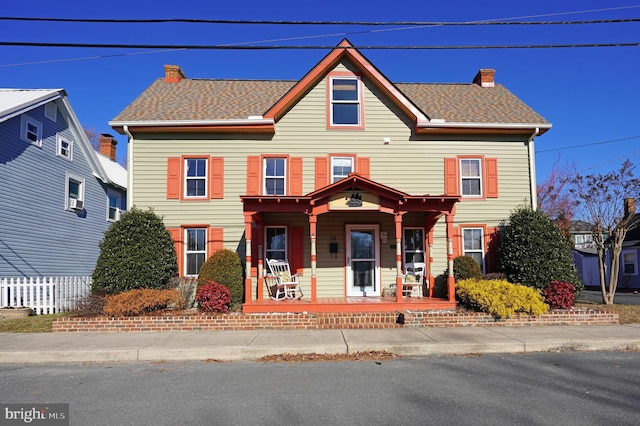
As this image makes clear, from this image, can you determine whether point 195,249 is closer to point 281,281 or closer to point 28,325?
point 281,281

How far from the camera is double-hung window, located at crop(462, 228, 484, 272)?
13.4m

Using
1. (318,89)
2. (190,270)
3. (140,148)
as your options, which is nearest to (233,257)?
(190,270)

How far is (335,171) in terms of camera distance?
44.1ft

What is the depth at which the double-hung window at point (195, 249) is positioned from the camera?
42.8 ft

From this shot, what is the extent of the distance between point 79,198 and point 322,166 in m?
12.5

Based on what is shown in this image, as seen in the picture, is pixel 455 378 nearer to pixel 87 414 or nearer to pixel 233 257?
pixel 87 414

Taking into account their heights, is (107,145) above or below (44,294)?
above

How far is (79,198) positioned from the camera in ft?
63.1

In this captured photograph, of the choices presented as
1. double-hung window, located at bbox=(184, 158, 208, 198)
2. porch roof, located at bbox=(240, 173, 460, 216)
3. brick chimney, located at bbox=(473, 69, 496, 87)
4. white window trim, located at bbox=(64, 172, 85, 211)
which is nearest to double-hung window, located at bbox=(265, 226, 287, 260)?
porch roof, located at bbox=(240, 173, 460, 216)

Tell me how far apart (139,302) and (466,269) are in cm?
872

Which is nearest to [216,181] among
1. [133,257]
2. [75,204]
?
[133,257]

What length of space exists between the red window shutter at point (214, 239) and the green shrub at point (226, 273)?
122 cm

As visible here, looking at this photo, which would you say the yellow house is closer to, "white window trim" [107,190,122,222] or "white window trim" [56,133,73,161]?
"white window trim" [56,133,73,161]

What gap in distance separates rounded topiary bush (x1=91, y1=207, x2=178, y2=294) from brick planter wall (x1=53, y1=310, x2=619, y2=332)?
4.45ft
